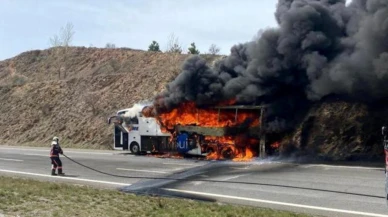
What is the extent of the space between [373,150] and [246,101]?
20.9 feet

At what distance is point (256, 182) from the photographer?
1462cm

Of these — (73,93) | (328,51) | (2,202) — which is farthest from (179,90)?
(73,93)

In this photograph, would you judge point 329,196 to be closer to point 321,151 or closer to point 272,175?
point 272,175

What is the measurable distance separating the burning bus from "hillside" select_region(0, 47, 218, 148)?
866cm

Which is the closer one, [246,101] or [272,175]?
[272,175]

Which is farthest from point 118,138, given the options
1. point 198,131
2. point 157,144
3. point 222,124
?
point 222,124

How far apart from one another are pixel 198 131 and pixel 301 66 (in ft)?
18.7

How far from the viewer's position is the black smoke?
21.2 meters

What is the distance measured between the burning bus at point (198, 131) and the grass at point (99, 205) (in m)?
11.0

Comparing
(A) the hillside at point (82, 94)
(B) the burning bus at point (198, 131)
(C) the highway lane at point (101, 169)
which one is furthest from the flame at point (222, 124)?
(A) the hillside at point (82, 94)

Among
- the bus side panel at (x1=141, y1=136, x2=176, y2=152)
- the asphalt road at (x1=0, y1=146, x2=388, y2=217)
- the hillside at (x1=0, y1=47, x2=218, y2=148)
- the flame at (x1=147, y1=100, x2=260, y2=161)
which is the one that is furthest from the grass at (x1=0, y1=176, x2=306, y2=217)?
the hillside at (x1=0, y1=47, x2=218, y2=148)

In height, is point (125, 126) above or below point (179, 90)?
below

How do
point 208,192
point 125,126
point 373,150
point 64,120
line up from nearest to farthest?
point 208,192, point 373,150, point 125,126, point 64,120

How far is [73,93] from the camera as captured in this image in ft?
149
